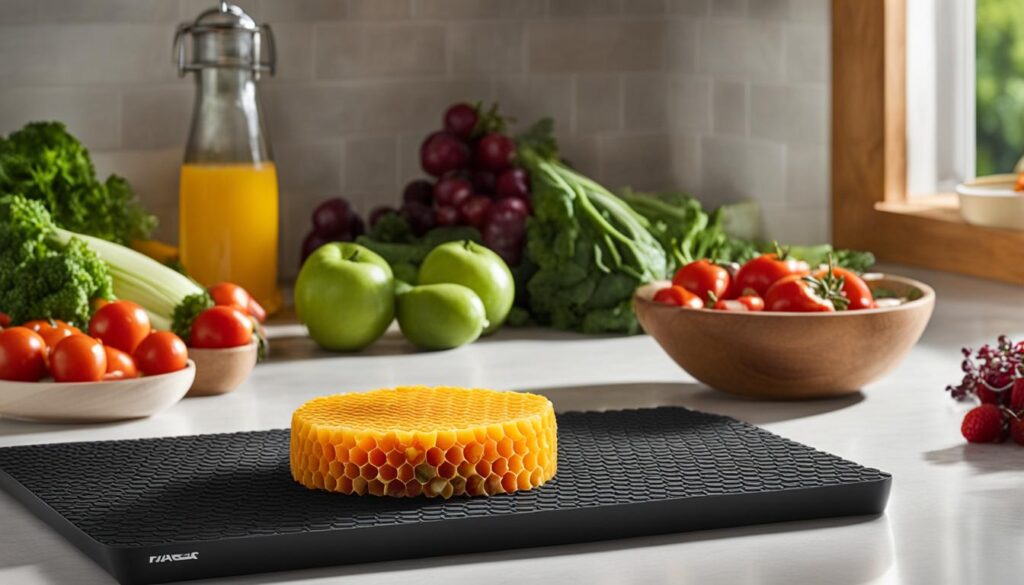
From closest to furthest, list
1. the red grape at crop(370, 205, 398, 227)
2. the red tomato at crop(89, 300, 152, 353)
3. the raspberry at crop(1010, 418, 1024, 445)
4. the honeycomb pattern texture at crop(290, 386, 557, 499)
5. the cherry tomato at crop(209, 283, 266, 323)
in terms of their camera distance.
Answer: the honeycomb pattern texture at crop(290, 386, 557, 499)
the raspberry at crop(1010, 418, 1024, 445)
the red tomato at crop(89, 300, 152, 353)
the cherry tomato at crop(209, 283, 266, 323)
the red grape at crop(370, 205, 398, 227)

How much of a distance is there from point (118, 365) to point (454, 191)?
0.89 meters

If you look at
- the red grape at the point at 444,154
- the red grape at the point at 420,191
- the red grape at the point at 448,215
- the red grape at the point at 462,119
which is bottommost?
the red grape at the point at 448,215

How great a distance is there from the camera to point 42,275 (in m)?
1.84

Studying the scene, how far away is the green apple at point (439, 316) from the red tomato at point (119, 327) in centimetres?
45

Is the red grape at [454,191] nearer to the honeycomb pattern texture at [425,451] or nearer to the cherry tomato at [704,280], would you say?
the cherry tomato at [704,280]

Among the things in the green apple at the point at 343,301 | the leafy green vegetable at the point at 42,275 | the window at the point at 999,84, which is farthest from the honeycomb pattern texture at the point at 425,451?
the window at the point at 999,84

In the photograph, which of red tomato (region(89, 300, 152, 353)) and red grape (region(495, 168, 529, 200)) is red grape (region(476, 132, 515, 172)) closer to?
red grape (region(495, 168, 529, 200))

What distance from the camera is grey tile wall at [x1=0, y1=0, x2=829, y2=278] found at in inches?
100

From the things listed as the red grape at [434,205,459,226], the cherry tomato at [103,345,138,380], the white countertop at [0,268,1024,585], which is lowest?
the white countertop at [0,268,1024,585]

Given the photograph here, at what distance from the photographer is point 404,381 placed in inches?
75.5

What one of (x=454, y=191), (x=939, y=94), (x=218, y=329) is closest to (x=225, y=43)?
(x=454, y=191)

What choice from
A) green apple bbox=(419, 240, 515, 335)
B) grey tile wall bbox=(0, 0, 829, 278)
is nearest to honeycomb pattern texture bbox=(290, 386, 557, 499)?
green apple bbox=(419, 240, 515, 335)

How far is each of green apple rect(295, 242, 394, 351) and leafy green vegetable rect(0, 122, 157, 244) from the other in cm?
38

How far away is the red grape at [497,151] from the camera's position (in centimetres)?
251
